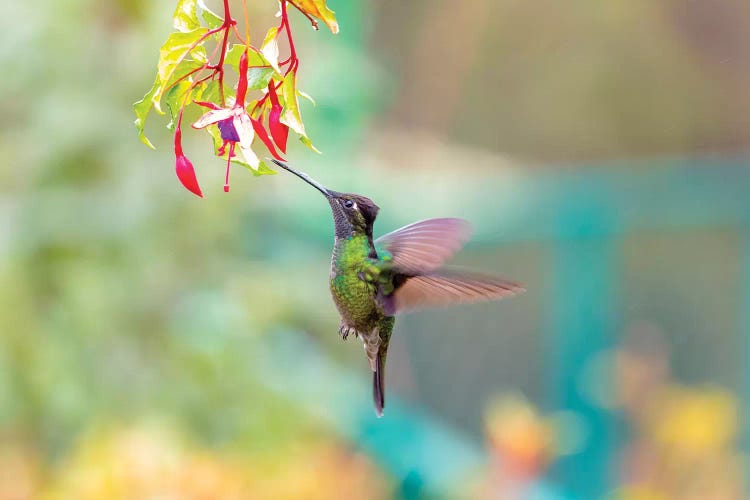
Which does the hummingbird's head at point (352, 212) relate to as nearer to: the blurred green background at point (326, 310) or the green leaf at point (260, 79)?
the green leaf at point (260, 79)

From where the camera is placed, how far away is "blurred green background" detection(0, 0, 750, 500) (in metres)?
2.57

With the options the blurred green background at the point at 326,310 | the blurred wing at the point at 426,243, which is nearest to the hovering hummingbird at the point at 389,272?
the blurred wing at the point at 426,243

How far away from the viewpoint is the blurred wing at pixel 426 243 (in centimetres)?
109

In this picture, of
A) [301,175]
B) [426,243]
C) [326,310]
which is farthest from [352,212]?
[326,310]

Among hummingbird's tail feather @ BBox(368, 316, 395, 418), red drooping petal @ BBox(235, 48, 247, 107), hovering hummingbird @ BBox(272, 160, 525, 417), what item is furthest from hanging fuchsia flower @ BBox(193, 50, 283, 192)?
hummingbird's tail feather @ BBox(368, 316, 395, 418)

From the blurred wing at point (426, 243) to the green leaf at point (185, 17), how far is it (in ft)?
1.32

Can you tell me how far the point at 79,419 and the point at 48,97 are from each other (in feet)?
2.73

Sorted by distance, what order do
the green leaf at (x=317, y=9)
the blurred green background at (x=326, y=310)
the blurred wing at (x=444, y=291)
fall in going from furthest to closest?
the blurred green background at (x=326, y=310) → the blurred wing at (x=444, y=291) → the green leaf at (x=317, y=9)

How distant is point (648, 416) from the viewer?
3305 millimetres

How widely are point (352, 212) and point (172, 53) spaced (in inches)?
15.5

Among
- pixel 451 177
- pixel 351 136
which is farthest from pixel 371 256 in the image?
pixel 451 177

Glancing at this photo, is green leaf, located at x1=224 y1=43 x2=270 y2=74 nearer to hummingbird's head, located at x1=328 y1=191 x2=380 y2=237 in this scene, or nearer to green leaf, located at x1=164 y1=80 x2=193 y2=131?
green leaf, located at x1=164 y1=80 x2=193 y2=131

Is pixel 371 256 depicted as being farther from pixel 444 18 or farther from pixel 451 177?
pixel 444 18

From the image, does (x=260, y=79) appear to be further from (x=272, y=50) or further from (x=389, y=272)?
(x=389, y=272)
